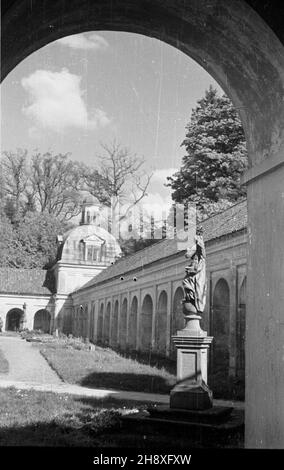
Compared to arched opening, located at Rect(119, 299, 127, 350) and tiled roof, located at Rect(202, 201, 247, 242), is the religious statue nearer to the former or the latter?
tiled roof, located at Rect(202, 201, 247, 242)

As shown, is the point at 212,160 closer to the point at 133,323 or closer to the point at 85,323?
the point at 133,323

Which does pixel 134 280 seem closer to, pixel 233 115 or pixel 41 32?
pixel 233 115

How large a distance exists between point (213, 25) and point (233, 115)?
36470 millimetres

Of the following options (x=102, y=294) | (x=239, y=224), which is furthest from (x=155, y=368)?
(x=102, y=294)

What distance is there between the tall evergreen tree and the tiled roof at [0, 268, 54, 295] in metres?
26.6

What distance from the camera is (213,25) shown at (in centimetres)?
480

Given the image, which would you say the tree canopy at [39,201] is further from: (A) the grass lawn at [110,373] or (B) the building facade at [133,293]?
(A) the grass lawn at [110,373]

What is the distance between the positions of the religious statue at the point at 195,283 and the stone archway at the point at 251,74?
6.16 m

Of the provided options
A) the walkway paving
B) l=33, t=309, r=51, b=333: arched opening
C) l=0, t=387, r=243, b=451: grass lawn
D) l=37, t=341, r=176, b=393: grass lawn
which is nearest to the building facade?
l=33, t=309, r=51, b=333: arched opening

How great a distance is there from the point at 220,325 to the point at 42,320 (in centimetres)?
4329

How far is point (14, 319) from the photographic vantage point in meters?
60.2

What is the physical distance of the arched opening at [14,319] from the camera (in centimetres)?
5878

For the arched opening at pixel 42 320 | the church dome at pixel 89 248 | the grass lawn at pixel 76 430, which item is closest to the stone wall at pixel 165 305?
the grass lawn at pixel 76 430

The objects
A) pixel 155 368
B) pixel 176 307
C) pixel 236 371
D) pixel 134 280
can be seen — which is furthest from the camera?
pixel 134 280
